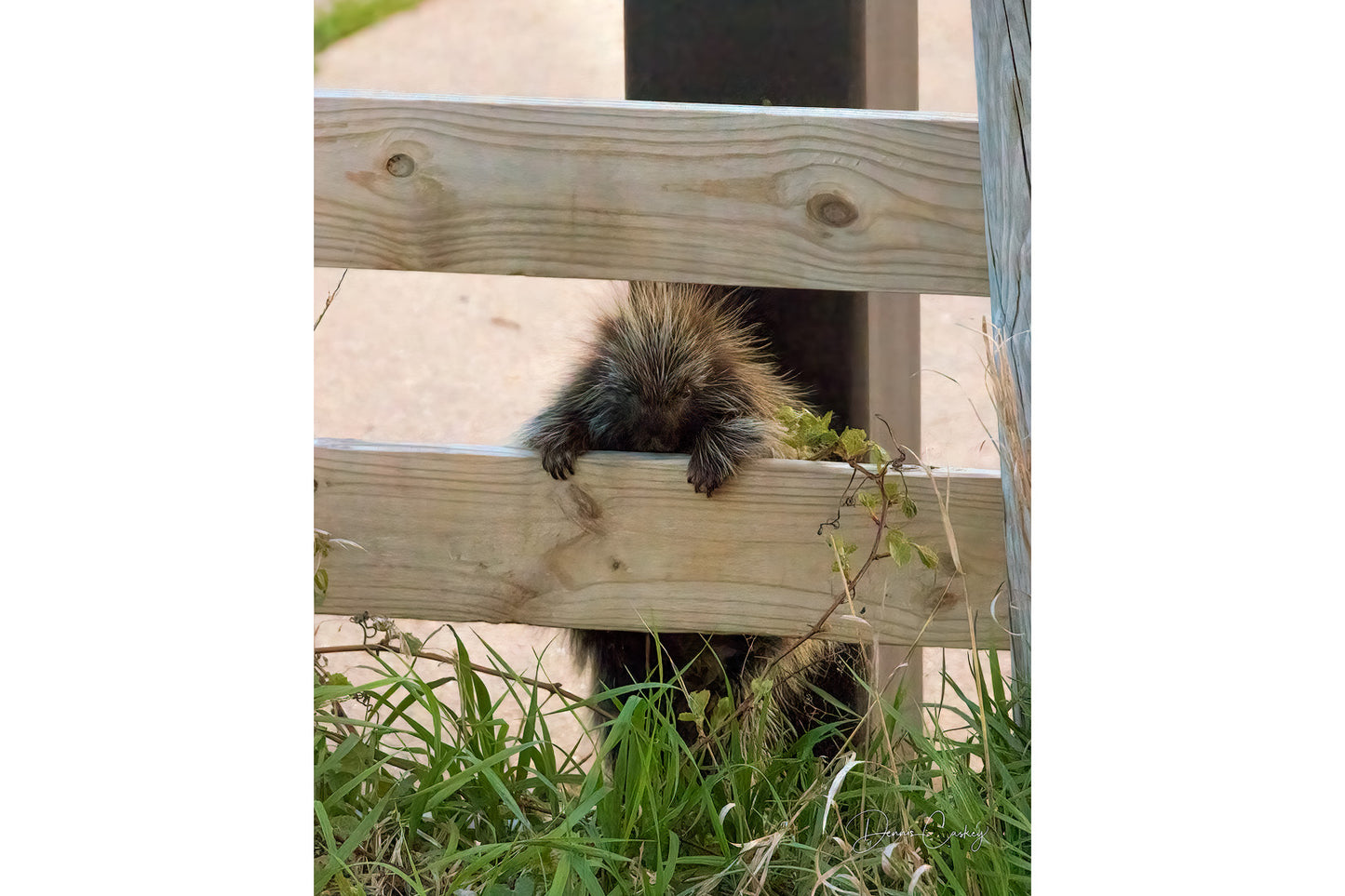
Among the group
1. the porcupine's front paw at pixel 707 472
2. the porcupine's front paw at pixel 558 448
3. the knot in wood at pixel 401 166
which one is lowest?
the porcupine's front paw at pixel 707 472

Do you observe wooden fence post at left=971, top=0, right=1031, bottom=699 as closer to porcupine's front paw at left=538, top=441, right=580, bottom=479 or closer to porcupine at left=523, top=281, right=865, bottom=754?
porcupine at left=523, top=281, right=865, bottom=754

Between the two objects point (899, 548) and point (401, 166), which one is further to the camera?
point (401, 166)

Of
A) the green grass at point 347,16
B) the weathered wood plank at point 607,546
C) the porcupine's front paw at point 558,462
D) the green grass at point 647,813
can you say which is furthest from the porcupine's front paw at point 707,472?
the green grass at point 347,16

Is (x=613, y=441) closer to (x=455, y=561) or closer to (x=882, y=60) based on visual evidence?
(x=455, y=561)

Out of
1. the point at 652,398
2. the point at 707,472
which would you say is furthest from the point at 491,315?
the point at 707,472

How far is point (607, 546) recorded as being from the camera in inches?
47.1

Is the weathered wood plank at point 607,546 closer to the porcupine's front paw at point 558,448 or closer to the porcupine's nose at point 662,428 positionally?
the porcupine's front paw at point 558,448

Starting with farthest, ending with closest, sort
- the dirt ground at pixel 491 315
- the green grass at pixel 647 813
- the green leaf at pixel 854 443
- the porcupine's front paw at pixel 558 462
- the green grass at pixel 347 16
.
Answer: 1. the dirt ground at pixel 491 315
2. the green grass at pixel 347 16
3. the porcupine's front paw at pixel 558 462
4. the green leaf at pixel 854 443
5. the green grass at pixel 647 813

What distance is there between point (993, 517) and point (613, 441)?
0.49 m

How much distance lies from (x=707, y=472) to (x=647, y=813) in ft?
1.19

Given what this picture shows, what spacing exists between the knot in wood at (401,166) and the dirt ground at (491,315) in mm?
Answer: 200

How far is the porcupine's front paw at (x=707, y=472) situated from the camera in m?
1.17

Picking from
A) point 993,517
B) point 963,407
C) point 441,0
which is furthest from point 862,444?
point 441,0

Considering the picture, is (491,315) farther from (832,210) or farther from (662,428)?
(832,210)
